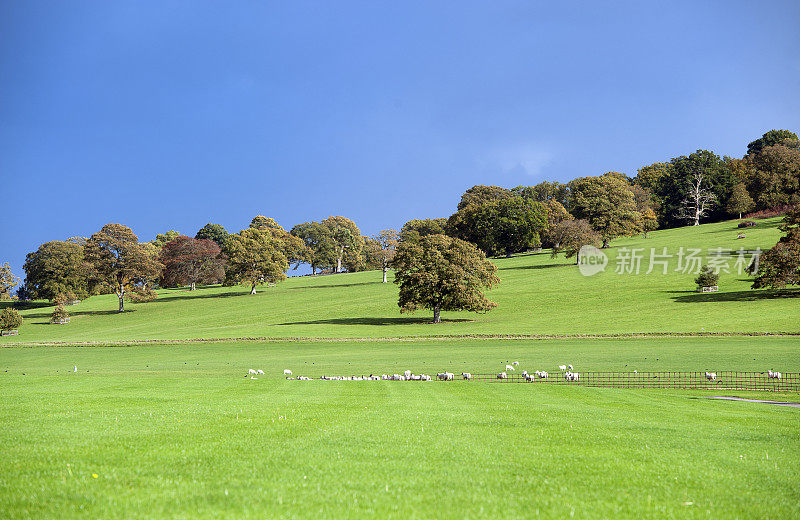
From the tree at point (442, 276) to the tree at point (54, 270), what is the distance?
66.5 meters

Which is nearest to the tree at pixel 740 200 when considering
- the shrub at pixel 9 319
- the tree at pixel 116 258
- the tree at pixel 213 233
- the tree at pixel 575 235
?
the tree at pixel 575 235

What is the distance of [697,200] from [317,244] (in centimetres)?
10246

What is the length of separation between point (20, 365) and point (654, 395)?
42465 mm

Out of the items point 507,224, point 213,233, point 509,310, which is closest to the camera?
point 509,310

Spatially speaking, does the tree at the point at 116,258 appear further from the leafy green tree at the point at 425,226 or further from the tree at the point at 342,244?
the leafy green tree at the point at 425,226

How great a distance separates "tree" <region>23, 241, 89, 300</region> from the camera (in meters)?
99.9

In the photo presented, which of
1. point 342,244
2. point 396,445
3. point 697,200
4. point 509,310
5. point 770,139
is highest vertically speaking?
point 770,139

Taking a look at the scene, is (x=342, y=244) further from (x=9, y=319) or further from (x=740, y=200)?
(x=740, y=200)

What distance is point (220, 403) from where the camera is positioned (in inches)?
642

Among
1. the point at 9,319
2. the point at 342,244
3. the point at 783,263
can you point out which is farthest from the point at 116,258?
the point at 783,263

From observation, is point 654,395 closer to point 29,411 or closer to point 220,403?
point 220,403

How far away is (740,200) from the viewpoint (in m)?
134

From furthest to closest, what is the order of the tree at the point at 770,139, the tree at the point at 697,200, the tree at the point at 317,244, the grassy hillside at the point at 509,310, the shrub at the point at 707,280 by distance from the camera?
the tree at the point at 770,139 < the tree at the point at 317,244 < the tree at the point at 697,200 < the shrub at the point at 707,280 < the grassy hillside at the point at 509,310

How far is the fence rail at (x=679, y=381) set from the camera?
25.2 m
